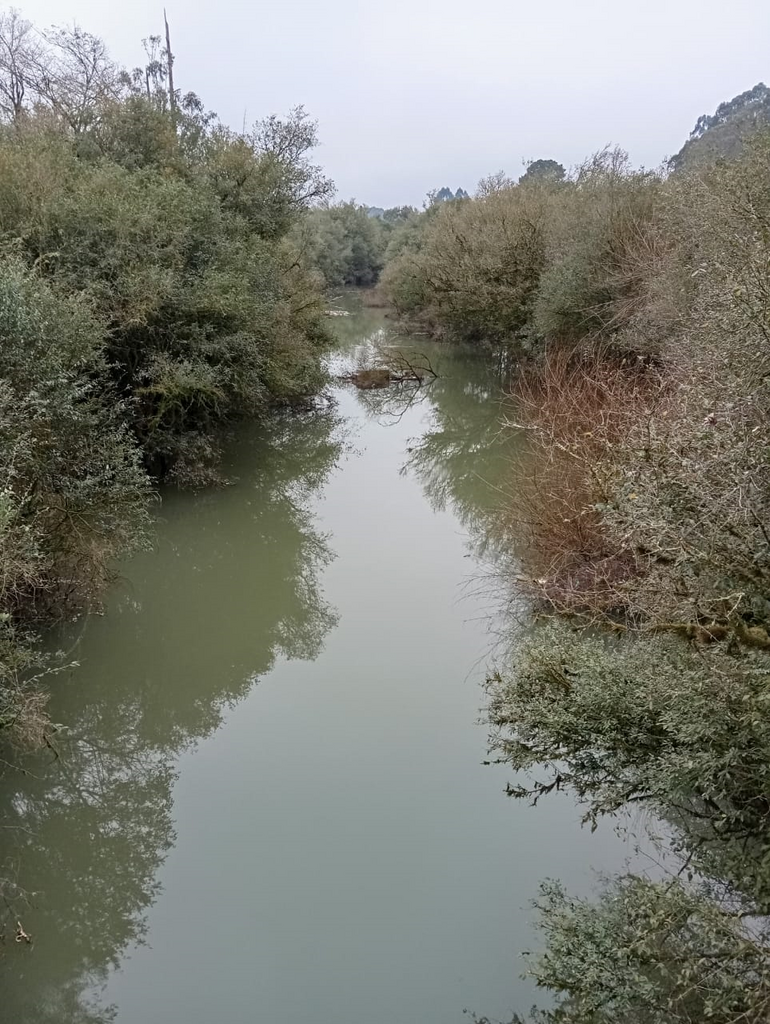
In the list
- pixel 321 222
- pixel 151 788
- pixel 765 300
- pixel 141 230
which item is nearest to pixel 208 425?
pixel 141 230

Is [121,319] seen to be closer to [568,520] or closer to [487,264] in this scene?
[568,520]

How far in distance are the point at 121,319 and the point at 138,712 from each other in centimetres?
695

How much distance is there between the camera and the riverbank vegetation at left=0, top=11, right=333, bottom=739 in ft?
26.3

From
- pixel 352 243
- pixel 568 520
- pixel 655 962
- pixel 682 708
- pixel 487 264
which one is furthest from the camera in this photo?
pixel 352 243

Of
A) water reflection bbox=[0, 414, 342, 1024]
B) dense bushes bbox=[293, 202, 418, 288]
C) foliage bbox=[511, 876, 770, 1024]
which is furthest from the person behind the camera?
dense bushes bbox=[293, 202, 418, 288]

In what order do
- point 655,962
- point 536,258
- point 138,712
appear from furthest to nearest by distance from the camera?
point 536,258 → point 138,712 → point 655,962

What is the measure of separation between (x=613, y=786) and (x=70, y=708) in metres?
5.90

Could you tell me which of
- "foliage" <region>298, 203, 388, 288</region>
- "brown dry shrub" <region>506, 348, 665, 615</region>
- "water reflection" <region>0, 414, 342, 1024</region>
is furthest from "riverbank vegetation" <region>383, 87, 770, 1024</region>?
"foliage" <region>298, 203, 388, 288</region>

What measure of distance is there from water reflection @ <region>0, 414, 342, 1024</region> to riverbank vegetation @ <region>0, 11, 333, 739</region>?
91cm

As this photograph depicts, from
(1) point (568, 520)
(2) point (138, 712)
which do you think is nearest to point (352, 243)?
(1) point (568, 520)

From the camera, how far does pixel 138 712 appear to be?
830 centimetres

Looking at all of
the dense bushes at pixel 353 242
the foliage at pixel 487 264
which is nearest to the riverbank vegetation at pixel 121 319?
the foliage at pixel 487 264

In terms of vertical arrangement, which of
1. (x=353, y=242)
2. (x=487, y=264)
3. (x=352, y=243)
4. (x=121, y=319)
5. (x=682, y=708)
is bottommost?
(x=682, y=708)

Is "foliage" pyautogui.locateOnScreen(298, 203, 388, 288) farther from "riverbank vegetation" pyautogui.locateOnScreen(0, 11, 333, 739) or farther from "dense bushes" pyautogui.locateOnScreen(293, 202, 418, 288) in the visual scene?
"riverbank vegetation" pyautogui.locateOnScreen(0, 11, 333, 739)
